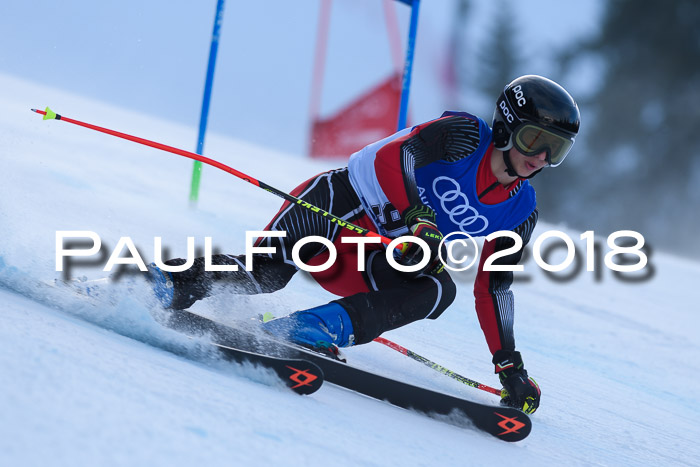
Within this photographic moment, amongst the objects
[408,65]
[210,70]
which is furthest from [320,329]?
[408,65]

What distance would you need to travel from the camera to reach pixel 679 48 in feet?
78.4

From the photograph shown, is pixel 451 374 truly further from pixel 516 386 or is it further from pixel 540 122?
pixel 540 122

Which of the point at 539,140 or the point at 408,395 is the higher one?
the point at 539,140

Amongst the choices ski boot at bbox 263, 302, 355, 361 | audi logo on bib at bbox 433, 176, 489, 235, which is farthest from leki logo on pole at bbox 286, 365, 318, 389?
audi logo on bib at bbox 433, 176, 489, 235

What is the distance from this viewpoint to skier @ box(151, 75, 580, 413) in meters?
2.03

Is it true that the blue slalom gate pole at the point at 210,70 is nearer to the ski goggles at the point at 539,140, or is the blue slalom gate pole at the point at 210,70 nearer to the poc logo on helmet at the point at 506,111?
the poc logo on helmet at the point at 506,111

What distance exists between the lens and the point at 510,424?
1851 millimetres

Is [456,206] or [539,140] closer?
[539,140]

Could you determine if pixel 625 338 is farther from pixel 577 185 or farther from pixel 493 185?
pixel 577 185

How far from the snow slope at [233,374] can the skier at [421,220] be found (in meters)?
0.16

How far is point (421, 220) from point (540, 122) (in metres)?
0.46

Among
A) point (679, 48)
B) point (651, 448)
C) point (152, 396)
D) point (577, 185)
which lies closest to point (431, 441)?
point (152, 396)

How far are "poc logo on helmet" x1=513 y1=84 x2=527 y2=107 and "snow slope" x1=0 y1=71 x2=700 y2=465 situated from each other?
892mm

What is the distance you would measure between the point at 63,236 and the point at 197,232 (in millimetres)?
1440
